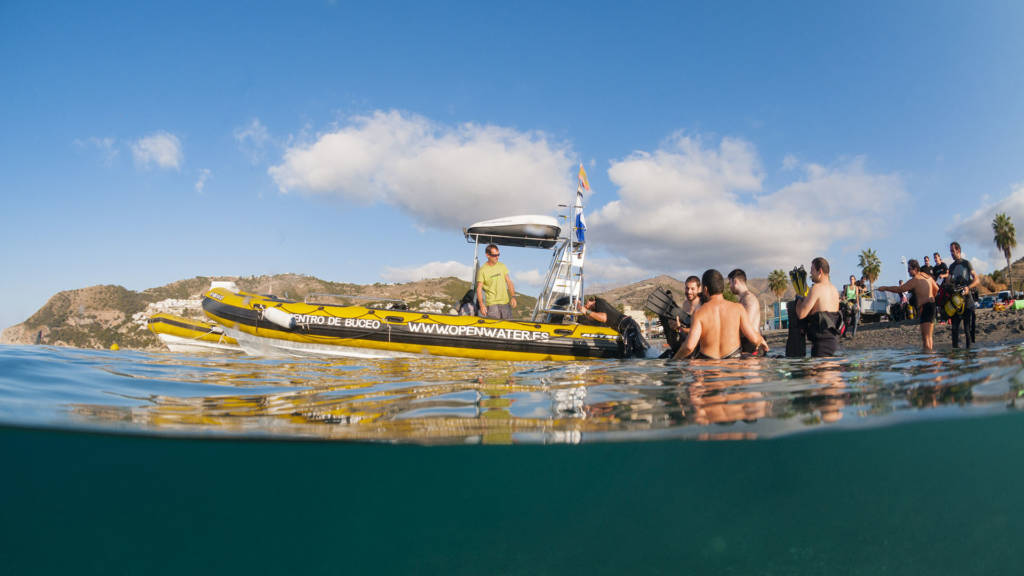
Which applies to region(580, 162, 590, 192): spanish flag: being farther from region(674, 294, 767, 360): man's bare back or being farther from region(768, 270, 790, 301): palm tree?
region(768, 270, 790, 301): palm tree

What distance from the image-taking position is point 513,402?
4164 millimetres

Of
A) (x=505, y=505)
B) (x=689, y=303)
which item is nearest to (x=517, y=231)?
(x=689, y=303)

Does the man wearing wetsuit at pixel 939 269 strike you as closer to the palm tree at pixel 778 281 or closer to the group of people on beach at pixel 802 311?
the group of people on beach at pixel 802 311

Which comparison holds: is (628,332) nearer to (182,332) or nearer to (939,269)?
(939,269)

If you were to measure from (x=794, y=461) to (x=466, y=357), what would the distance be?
5640 millimetres

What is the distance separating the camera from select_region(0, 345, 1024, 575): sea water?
146 inches

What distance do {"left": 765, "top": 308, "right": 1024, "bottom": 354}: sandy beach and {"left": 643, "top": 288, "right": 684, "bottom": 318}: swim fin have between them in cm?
648

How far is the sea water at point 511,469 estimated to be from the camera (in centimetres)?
371

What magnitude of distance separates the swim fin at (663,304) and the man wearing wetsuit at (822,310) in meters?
1.61

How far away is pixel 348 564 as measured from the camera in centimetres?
548

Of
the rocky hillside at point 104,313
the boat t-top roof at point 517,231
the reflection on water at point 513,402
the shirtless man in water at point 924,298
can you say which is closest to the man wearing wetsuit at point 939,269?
the shirtless man in water at point 924,298

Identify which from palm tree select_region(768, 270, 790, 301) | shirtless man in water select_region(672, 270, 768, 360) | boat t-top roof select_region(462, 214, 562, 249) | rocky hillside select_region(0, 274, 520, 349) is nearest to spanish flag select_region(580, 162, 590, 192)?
boat t-top roof select_region(462, 214, 562, 249)

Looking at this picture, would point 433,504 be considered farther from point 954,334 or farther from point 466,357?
point 954,334

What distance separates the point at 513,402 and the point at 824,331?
4746mm
